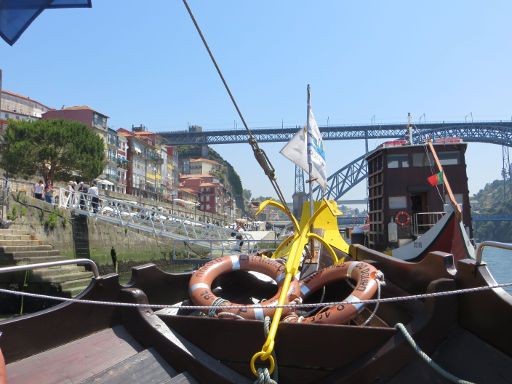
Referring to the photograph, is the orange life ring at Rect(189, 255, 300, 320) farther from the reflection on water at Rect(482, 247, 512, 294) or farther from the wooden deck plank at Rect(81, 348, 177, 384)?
the reflection on water at Rect(482, 247, 512, 294)

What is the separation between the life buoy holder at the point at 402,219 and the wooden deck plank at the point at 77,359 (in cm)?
900

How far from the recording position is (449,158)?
1177cm

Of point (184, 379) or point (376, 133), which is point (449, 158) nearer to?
point (184, 379)

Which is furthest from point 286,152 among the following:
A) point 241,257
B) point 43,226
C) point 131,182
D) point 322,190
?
point 131,182

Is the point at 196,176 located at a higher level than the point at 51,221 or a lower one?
higher

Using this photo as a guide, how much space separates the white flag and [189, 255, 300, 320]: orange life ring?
3.11 metres

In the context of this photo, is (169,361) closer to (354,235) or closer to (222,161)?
(354,235)

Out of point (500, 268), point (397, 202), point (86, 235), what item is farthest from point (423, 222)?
point (500, 268)

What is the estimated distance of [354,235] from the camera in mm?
13492

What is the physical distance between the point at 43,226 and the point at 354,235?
11258mm

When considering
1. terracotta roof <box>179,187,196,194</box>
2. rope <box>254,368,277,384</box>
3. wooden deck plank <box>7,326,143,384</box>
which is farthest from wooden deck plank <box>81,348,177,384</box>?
terracotta roof <box>179,187,196,194</box>

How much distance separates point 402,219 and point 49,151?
26.6m

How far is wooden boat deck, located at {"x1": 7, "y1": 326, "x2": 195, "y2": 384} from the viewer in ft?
9.37

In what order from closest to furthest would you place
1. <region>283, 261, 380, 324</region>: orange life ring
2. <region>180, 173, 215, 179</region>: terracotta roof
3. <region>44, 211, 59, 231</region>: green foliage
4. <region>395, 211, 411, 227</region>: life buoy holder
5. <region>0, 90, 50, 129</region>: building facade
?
<region>283, 261, 380, 324</region>: orange life ring → <region>395, 211, 411, 227</region>: life buoy holder → <region>44, 211, 59, 231</region>: green foliage → <region>0, 90, 50, 129</region>: building facade → <region>180, 173, 215, 179</region>: terracotta roof
